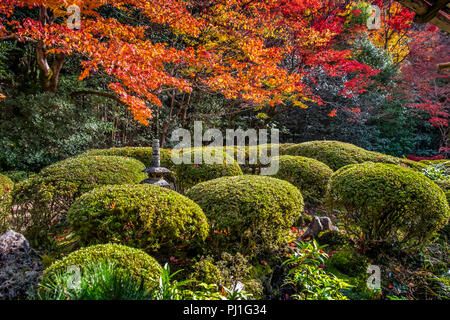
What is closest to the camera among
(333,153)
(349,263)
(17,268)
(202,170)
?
(17,268)

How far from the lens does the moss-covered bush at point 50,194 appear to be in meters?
2.75

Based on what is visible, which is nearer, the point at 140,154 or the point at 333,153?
the point at 140,154

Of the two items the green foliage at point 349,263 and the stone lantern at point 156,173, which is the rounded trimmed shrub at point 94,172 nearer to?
the stone lantern at point 156,173

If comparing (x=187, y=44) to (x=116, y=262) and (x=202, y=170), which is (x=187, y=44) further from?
(x=116, y=262)

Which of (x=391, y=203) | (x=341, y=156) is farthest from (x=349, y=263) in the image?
(x=341, y=156)

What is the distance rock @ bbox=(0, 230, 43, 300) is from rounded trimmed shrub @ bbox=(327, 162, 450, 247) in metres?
2.96

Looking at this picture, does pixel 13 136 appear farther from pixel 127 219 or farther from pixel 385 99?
pixel 385 99

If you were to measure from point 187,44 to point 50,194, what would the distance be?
7.08 m

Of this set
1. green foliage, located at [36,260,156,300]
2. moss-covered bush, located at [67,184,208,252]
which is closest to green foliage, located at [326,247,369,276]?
moss-covered bush, located at [67,184,208,252]

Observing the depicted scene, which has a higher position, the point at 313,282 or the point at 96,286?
the point at 96,286

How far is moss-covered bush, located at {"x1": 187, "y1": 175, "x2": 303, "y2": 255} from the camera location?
2430mm

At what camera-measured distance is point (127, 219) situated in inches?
77.6

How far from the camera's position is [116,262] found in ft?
4.87

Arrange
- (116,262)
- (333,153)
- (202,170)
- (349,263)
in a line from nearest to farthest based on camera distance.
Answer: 1. (116,262)
2. (349,263)
3. (202,170)
4. (333,153)
